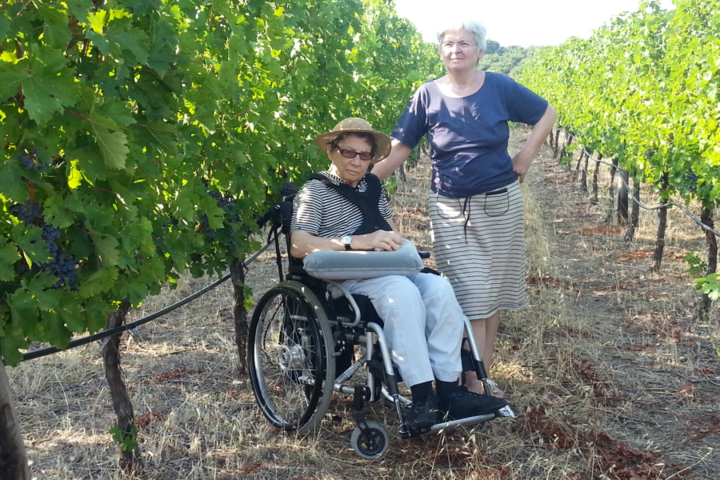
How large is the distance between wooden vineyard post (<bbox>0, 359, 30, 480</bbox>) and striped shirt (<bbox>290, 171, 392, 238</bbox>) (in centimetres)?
143

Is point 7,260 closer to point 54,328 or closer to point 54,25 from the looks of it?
point 54,328

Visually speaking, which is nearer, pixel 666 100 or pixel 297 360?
pixel 297 360

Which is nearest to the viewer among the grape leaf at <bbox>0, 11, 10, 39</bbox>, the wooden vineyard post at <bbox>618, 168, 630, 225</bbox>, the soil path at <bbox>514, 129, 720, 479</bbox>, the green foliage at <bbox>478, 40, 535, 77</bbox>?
the grape leaf at <bbox>0, 11, 10, 39</bbox>

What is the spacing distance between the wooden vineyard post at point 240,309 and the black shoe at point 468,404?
1.35m

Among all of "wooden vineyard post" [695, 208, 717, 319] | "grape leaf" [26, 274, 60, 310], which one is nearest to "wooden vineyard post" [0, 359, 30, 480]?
"grape leaf" [26, 274, 60, 310]

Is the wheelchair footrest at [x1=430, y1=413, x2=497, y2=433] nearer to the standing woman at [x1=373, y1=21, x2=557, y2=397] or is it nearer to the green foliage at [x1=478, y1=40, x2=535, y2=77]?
the standing woman at [x1=373, y1=21, x2=557, y2=397]

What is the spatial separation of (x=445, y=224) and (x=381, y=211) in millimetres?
314

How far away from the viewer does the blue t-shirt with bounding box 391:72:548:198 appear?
3152mm

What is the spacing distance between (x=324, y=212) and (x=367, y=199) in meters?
0.25

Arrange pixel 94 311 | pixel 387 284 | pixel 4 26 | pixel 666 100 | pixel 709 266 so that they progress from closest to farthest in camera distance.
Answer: pixel 4 26 < pixel 94 311 < pixel 387 284 < pixel 709 266 < pixel 666 100

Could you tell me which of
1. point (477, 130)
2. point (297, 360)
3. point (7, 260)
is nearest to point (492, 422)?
point (297, 360)

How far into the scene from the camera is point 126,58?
1.80m

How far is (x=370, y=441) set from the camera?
2807mm

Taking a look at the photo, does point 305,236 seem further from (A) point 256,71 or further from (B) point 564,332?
(B) point 564,332
